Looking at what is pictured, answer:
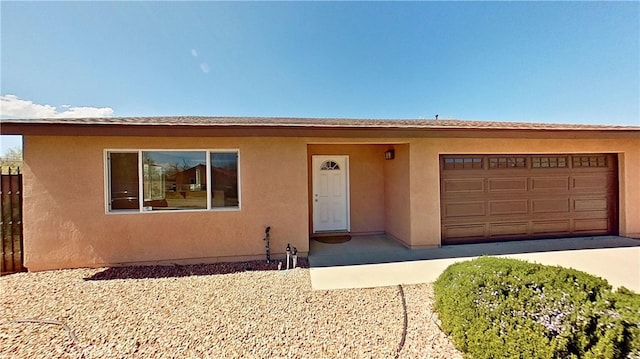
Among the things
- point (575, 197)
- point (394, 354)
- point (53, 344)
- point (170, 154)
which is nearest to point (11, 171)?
point (170, 154)

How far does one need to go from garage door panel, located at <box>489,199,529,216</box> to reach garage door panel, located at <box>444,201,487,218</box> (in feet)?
0.91

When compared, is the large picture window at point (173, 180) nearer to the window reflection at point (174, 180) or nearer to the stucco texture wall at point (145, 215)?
the window reflection at point (174, 180)

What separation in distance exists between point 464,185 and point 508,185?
1350 millimetres

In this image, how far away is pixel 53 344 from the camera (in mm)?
2992

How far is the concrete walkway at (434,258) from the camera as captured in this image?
4.81 m

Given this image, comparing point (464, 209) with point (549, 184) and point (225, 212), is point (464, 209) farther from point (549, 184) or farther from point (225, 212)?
point (225, 212)

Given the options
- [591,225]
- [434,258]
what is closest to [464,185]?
[434,258]

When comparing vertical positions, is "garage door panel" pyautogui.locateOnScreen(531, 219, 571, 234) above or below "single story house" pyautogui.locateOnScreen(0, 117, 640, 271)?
below

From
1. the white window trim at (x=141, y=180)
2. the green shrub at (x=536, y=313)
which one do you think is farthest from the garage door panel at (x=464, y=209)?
the white window trim at (x=141, y=180)

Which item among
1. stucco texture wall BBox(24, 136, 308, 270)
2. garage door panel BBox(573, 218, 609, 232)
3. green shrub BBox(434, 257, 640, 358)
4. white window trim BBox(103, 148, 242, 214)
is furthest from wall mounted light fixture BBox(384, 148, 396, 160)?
garage door panel BBox(573, 218, 609, 232)

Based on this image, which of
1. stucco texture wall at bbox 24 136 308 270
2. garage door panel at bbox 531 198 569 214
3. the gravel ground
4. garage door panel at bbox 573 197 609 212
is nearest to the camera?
the gravel ground

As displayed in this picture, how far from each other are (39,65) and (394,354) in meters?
11.5

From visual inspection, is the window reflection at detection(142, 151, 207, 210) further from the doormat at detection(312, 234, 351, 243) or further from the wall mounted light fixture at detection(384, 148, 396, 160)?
the wall mounted light fixture at detection(384, 148, 396, 160)

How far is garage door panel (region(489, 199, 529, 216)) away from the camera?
707cm
